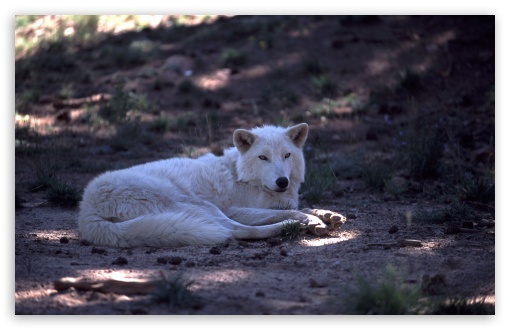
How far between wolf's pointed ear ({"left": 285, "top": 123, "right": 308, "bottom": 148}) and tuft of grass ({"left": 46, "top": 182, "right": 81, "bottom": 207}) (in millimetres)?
2579

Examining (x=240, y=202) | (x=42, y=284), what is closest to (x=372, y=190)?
(x=240, y=202)

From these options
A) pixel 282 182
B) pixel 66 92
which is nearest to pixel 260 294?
pixel 282 182

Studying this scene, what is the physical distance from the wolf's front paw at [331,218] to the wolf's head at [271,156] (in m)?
0.40

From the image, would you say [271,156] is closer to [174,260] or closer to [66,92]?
[174,260]

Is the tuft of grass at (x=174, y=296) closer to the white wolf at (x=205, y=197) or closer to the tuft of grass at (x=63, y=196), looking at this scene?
the white wolf at (x=205, y=197)

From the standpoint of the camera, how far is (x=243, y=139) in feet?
20.2

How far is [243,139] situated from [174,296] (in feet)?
8.11

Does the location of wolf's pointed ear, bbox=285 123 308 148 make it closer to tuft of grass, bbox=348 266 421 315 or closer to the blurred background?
the blurred background

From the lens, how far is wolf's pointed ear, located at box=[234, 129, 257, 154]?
19.9ft

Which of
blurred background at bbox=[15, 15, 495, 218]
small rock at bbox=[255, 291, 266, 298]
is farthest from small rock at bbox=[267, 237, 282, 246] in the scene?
blurred background at bbox=[15, 15, 495, 218]

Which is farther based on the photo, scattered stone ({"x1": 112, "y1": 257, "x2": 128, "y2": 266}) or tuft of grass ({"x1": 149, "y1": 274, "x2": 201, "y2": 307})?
scattered stone ({"x1": 112, "y1": 257, "x2": 128, "y2": 266})

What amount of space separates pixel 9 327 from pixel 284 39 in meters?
10.6

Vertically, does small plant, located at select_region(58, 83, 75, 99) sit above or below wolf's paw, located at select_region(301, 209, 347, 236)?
above

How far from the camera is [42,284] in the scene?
171 inches
